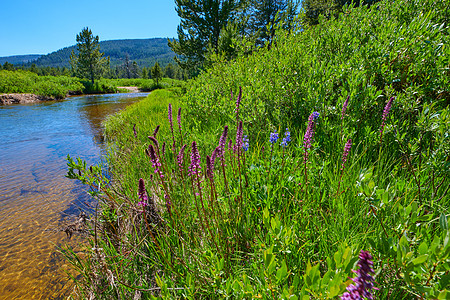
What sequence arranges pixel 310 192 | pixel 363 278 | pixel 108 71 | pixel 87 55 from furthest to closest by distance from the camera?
pixel 108 71
pixel 87 55
pixel 310 192
pixel 363 278

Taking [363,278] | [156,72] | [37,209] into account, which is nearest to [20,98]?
[37,209]

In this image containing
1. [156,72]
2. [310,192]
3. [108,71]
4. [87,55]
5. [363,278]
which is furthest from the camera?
[108,71]

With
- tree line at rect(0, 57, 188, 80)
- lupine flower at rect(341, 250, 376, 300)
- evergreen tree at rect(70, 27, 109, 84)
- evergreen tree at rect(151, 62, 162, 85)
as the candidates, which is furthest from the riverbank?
lupine flower at rect(341, 250, 376, 300)

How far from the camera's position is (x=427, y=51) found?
2.89 m

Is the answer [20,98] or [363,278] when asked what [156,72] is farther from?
[363,278]

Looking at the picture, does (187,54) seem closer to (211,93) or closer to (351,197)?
(211,93)

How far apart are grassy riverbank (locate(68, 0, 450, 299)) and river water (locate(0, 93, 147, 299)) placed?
0.47m

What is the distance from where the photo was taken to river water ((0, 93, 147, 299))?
283 centimetres

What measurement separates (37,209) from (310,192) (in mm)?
5182

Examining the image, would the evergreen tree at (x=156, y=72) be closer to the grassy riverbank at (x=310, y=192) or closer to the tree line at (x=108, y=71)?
the tree line at (x=108, y=71)

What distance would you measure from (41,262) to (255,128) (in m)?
3.83

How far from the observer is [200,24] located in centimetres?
2114

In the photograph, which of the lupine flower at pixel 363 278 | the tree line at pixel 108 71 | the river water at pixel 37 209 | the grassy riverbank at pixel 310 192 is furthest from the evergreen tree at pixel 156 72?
the lupine flower at pixel 363 278

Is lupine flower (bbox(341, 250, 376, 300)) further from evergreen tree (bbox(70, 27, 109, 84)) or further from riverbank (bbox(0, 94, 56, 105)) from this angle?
evergreen tree (bbox(70, 27, 109, 84))
